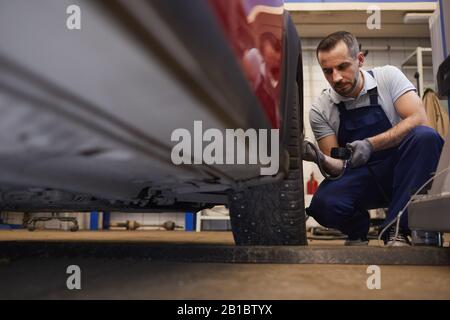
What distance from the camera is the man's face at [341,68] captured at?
162 centimetres

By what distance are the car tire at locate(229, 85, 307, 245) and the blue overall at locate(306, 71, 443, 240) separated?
1.57 ft

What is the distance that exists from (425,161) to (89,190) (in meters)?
1.08

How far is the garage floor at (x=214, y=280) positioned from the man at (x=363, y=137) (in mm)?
615

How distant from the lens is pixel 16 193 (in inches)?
32.4

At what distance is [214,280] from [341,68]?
1.19m

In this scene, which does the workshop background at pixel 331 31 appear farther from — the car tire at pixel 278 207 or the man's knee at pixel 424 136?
the car tire at pixel 278 207

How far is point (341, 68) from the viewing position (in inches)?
64.5

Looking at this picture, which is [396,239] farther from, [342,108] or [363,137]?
[342,108]

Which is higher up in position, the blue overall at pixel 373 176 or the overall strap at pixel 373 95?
the overall strap at pixel 373 95

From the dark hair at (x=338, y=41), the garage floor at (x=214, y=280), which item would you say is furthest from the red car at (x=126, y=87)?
the dark hair at (x=338, y=41)

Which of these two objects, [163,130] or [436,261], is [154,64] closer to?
[163,130]

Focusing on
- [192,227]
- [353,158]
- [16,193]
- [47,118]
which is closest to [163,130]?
[47,118]

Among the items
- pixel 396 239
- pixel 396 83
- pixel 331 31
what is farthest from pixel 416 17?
pixel 396 239

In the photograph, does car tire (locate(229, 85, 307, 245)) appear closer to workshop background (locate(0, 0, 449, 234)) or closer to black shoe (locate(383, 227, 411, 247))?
black shoe (locate(383, 227, 411, 247))
